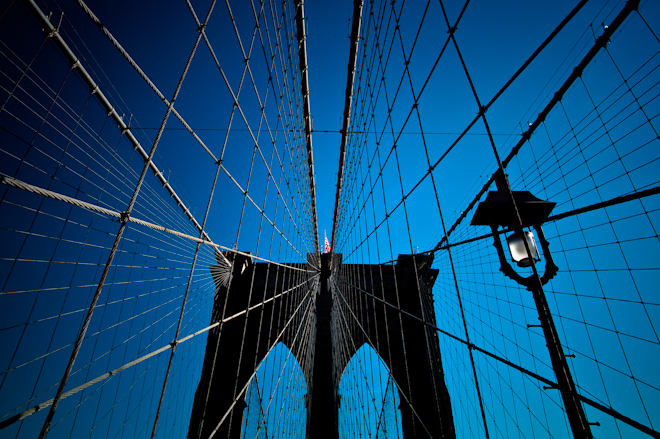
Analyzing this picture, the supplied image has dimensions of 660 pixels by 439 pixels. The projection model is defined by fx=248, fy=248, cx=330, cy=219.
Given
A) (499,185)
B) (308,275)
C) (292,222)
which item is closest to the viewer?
(499,185)

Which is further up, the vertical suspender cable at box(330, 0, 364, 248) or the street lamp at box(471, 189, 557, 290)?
the vertical suspender cable at box(330, 0, 364, 248)

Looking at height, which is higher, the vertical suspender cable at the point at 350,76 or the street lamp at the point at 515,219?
the vertical suspender cable at the point at 350,76

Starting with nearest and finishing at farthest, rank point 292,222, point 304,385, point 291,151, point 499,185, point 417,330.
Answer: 1. point 499,185
2. point 291,151
3. point 292,222
4. point 304,385
5. point 417,330

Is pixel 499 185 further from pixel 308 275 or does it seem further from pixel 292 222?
pixel 308 275

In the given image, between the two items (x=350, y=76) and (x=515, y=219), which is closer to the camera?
(x=515, y=219)

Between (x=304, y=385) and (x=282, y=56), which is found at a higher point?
(x=282, y=56)

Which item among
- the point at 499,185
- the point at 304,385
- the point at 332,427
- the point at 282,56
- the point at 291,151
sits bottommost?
the point at 332,427

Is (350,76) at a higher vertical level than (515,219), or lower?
higher

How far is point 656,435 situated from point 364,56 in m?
3.54

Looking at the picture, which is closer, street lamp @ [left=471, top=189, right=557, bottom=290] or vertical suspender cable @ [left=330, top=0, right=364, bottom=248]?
street lamp @ [left=471, top=189, right=557, bottom=290]

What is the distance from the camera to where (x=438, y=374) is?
7.53 meters

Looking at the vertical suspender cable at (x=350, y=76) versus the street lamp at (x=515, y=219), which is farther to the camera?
the vertical suspender cable at (x=350, y=76)

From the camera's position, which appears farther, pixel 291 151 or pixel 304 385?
pixel 304 385

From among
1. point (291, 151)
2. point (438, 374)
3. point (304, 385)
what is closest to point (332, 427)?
point (304, 385)
